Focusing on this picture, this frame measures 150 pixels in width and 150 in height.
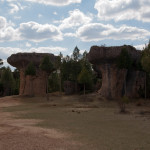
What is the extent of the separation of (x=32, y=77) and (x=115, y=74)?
1828 centimetres

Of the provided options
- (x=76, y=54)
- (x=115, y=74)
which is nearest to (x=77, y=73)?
(x=76, y=54)

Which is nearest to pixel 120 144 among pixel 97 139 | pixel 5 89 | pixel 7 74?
pixel 97 139

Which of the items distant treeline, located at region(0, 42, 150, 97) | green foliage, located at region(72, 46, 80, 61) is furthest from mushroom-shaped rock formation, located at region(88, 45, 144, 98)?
green foliage, located at region(72, 46, 80, 61)

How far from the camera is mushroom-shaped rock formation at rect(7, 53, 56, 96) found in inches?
1849

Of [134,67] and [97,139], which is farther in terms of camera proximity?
[134,67]

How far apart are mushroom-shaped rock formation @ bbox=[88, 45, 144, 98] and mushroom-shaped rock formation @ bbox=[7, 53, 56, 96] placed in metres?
14.6

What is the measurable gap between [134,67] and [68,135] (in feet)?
90.8

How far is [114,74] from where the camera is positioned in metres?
35.8

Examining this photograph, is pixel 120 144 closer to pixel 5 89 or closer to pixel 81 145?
pixel 81 145

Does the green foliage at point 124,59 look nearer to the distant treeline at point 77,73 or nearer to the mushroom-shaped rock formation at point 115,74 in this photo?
the distant treeline at point 77,73

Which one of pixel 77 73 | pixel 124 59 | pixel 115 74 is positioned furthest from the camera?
pixel 77 73

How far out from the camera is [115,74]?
117 feet

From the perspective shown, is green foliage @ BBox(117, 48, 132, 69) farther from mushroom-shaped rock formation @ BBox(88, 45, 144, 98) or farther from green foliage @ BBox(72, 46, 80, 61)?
green foliage @ BBox(72, 46, 80, 61)

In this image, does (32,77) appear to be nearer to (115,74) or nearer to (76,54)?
(76,54)
